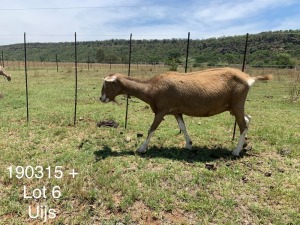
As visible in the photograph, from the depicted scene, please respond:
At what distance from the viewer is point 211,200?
532cm

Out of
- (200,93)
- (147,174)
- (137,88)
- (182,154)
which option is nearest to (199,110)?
(200,93)

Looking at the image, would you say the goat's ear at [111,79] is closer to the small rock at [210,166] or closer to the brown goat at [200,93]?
the brown goat at [200,93]

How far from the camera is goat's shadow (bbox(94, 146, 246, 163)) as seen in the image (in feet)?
23.4


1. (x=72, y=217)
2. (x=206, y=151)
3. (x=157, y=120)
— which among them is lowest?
(x=72, y=217)

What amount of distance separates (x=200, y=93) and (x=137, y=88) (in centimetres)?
165

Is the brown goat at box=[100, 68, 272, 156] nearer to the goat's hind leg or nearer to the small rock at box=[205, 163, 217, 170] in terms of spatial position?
the goat's hind leg

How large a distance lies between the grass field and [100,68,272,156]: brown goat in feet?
2.88

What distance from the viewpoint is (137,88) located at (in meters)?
7.70

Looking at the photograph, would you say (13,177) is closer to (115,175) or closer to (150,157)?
(115,175)

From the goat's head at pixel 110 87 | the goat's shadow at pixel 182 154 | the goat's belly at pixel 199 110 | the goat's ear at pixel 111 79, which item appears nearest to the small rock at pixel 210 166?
the goat's shadow at pixel 182 154

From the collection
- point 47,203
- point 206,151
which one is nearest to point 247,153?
point 206,151

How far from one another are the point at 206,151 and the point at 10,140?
5553 mm

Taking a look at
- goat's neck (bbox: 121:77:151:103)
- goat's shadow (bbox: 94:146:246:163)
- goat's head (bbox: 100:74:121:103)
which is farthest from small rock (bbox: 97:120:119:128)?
goat's neck (bbox: 121:77:151:103)

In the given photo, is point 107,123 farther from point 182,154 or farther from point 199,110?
point 199,110
